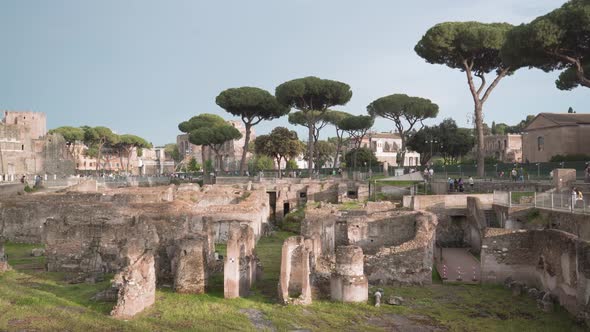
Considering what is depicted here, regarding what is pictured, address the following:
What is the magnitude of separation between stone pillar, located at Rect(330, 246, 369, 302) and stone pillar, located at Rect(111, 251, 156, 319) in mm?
4251

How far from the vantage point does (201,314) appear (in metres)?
10.8

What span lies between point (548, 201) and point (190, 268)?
1258 cm

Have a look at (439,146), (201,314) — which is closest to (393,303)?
(201,314)

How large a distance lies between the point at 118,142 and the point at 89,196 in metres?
54.5

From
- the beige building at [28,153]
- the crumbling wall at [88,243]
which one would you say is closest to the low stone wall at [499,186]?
the crumbling wall at [88,243]

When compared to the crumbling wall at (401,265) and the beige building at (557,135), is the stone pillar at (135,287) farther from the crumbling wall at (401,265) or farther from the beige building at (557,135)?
the beige building at (557,135)

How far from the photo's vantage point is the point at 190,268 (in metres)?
12.4

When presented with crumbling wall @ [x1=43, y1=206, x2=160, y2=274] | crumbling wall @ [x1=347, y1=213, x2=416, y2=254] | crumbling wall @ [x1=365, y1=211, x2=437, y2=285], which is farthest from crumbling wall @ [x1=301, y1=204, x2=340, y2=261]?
crumbling wall @ [x1=43, y1=206, x2=160, y2=274]

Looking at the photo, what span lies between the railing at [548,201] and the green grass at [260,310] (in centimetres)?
403

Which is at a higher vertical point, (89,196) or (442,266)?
(89,196)

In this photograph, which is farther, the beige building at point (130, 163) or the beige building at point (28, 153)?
the beige building at point (130, 163)

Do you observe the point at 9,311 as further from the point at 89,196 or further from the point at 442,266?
the point at 89,196

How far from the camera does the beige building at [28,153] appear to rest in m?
51.5

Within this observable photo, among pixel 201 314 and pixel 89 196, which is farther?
pixel 89 196
